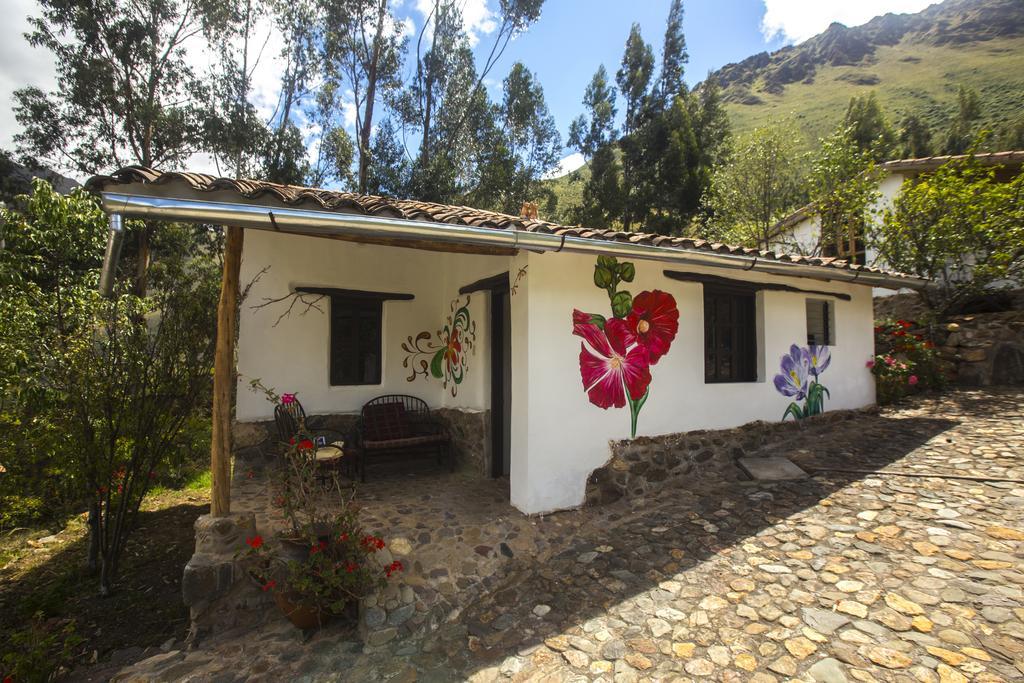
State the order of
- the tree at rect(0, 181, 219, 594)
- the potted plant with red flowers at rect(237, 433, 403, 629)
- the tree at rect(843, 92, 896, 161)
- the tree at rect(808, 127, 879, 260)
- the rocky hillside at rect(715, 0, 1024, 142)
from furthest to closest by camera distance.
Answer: the rocky hillside at rect(715, 0, 1024, 142)
the tree at rect(843, 92, 896, 161)
the tree at rect(808, 127, 879, 260)
the tree at rect(0, 181, 219, 594)
the potted plant with red flowers at rect(237, 433, 403, 629)

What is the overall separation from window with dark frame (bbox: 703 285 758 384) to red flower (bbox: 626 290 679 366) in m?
0.67

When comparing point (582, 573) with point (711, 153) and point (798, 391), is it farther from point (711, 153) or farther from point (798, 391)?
point (711, 153)

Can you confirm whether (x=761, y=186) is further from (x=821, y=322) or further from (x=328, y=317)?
(x=328, y=317)

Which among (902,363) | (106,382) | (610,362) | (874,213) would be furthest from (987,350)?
(106,382)

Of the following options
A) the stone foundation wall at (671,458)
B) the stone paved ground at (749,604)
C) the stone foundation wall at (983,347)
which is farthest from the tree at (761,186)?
the stone paved ground at (749,604)

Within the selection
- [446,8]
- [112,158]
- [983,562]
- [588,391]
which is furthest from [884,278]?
[112,158]

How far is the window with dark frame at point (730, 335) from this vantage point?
17.0ft

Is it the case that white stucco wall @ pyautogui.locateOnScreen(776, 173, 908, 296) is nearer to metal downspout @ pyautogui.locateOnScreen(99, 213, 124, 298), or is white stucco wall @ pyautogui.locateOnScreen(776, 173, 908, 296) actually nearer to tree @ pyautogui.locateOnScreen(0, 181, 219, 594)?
tree @ pyautogui.locateOnScreen(0, 181, 219, 594)

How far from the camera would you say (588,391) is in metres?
4.17

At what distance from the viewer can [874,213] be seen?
9086mm

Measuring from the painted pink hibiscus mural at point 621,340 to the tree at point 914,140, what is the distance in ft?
84.1

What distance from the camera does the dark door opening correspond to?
5.17 metres

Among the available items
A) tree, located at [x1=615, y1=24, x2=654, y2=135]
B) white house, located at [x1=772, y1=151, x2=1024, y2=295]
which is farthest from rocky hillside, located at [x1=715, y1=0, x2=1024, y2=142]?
white house, located at [x1=772, y1=151, x2=1024, y2=295]

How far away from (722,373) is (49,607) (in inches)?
273
